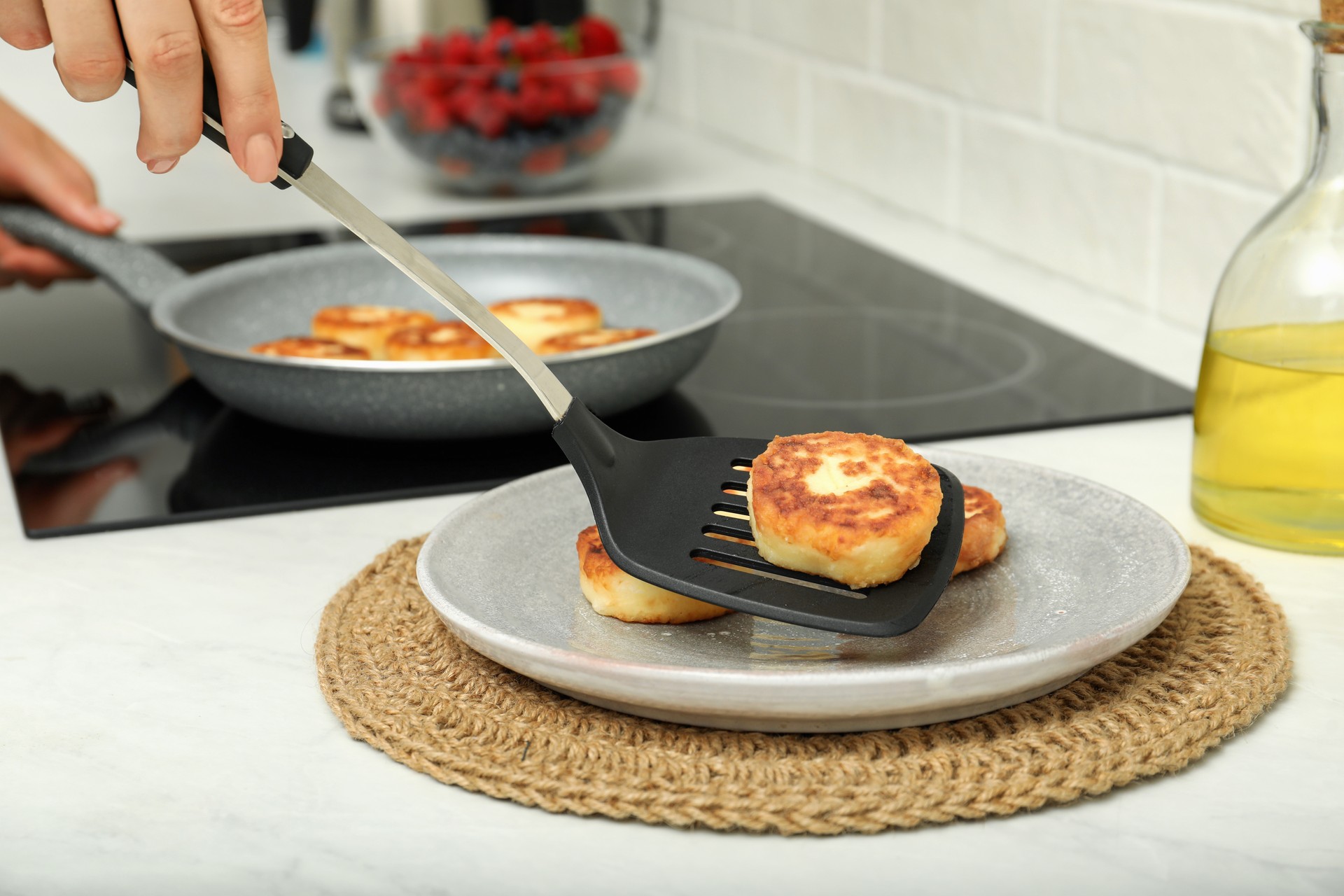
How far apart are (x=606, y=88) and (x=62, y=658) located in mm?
1111

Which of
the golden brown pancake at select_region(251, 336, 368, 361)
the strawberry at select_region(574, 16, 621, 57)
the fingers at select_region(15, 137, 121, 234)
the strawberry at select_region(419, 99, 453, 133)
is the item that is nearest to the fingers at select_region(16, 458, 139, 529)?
the golden brown pancake at select_region(251, 336, 368, 361)

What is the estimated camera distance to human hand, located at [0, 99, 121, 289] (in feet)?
4.14

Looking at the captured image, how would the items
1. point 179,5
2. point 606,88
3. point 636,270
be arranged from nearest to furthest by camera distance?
point 179,5, point 636,270, point 606,88

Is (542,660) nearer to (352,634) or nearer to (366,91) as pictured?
(352,634)

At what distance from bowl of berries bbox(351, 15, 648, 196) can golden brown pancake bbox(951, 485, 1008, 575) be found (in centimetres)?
104

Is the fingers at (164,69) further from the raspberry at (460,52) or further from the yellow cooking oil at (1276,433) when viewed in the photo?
the raspberry at (460,52)

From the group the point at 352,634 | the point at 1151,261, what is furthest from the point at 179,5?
the point at 1151,261

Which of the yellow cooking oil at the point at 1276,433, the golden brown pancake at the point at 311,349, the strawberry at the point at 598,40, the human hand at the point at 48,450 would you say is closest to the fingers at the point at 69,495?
the human hand at the point at 48,450

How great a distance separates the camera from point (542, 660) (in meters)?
0.54

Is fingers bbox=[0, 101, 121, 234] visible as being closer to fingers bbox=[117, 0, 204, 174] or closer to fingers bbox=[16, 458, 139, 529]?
fingers bbox=[16, 458, 139, 529]

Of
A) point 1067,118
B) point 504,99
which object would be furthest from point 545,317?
point 504,99

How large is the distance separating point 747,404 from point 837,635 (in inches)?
16.6

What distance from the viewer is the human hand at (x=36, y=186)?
126cm

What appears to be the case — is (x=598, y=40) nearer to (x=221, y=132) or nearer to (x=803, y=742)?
(x=221, y=132)
